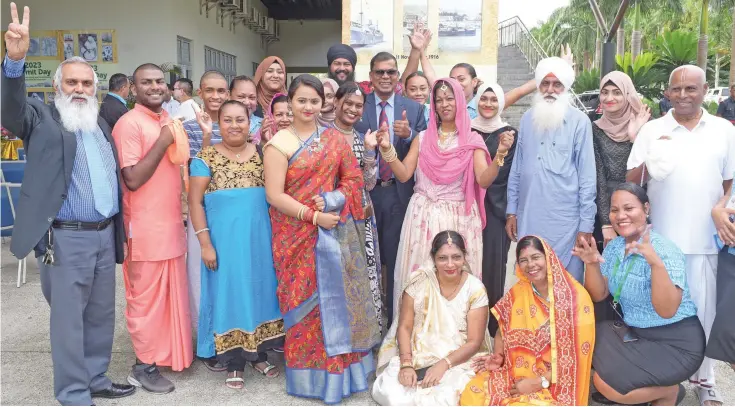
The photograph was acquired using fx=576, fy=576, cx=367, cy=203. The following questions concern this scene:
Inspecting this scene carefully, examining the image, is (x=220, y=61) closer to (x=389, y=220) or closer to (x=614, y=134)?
(x=389, y=220)

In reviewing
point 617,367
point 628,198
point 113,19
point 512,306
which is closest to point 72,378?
point 512,306

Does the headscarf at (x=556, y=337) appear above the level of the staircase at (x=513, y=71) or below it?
below

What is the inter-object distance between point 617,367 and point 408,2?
11099 millimetres

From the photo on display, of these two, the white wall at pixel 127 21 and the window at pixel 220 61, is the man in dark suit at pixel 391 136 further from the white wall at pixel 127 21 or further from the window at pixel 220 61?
the window at pixel 220 61

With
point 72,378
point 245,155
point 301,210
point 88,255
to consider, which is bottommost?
point 72,378

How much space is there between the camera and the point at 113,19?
37.4ft

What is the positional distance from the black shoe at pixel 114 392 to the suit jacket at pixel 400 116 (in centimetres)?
201

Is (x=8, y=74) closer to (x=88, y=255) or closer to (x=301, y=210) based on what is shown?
(x=88, y=255)

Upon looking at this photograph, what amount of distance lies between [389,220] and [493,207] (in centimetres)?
70

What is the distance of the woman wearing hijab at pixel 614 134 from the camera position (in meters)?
3.44

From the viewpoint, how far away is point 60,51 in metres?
11.3

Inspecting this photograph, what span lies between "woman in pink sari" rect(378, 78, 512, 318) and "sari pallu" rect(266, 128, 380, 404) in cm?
44

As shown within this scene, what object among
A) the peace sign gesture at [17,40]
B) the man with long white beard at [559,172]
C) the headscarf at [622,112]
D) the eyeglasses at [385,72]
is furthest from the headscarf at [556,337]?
the peace sign gesture at [17,40]

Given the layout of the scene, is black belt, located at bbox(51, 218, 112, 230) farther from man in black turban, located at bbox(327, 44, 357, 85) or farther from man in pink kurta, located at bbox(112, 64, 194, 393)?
man in black turban, located at bbox(327, 44, 357, 85)
